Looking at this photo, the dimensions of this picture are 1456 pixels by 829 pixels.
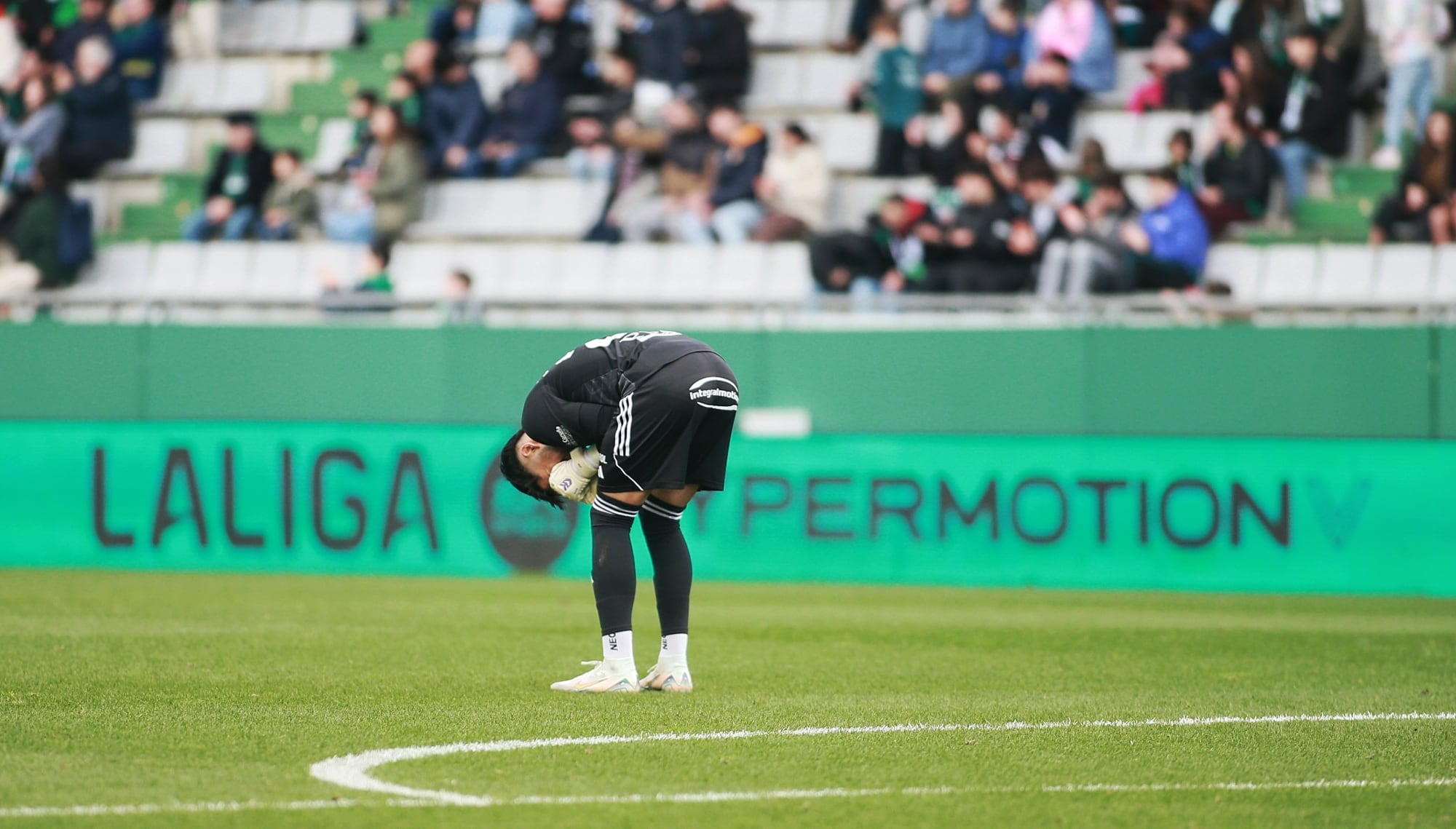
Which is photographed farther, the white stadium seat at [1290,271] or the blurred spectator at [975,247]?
the white stadium seat at [1290,271]

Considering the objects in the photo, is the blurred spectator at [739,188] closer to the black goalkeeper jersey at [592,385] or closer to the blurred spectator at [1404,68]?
the blurred spectator at [1404,68]

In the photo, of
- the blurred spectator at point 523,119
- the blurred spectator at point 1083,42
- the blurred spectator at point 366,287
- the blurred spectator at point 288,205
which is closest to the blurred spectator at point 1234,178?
the blurred spectator at point 1083,42

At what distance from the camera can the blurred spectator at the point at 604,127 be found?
786 inches

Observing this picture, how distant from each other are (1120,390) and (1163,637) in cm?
388

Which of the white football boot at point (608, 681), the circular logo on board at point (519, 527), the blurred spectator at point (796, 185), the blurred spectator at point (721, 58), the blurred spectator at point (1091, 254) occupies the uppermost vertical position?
the blurred spectator at point (721, 58)

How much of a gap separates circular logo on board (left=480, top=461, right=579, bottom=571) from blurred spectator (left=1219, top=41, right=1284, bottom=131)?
7.00 meters

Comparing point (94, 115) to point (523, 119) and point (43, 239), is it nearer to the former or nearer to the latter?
point (43, 239)

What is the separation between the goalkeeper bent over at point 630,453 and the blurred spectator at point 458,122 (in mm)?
12572

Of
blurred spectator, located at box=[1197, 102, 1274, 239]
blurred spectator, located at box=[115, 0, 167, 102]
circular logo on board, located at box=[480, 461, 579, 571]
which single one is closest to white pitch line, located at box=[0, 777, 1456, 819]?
circular logo on board, located at box=[480, 461, 579, 571]

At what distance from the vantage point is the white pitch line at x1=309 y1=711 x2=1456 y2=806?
566 cm

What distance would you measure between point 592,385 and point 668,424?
38 cm

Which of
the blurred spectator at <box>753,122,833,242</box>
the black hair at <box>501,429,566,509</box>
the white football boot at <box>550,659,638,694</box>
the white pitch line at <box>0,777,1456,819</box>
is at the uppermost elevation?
the blurred spectator at <box>753,122,833,242</box>

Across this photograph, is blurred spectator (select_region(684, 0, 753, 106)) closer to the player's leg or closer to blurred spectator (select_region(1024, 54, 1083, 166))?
blurred spectator (select_region(1024, 54, 1083, 166))

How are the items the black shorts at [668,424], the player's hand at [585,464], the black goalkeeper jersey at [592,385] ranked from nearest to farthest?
the black shorts at [668,424], the black goalkeeper jersey at [592,385], the player's hand at [585,464]
